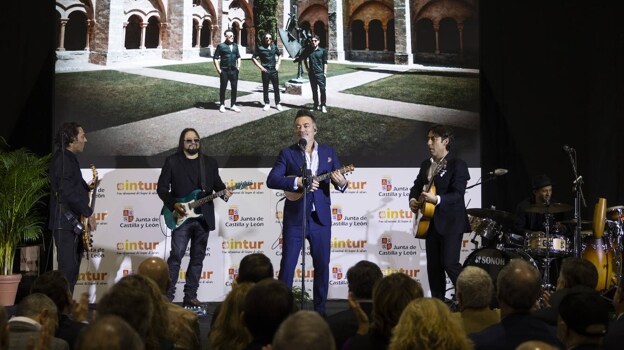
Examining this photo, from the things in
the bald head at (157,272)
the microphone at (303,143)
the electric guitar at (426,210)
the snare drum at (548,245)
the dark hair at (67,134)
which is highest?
the dark hair at (67,134)

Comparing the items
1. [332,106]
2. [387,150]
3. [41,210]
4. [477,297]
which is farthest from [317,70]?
[477,297]

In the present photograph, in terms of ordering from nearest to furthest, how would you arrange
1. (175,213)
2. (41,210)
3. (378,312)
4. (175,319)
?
(378,312), (175,319), (175,213), (41,210)

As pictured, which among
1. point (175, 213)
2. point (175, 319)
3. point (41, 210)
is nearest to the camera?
point (175, 319)

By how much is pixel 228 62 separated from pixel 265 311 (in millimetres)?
6749

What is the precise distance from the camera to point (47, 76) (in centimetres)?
905

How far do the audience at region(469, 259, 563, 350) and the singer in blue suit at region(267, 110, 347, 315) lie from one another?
330 cm

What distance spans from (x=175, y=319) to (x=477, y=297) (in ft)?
4.94

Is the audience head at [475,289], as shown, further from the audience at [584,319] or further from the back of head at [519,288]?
the audience at [584,319]

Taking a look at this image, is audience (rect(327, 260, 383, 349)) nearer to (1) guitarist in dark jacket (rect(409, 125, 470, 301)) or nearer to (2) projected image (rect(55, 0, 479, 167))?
(1) guitarist in dark jacket (rect(409, 125, 470, 301))

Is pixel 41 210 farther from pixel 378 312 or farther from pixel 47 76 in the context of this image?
pixel 378 312

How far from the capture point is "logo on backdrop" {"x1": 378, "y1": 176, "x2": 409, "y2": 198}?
364 inches

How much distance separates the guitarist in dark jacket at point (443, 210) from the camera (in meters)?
7.12

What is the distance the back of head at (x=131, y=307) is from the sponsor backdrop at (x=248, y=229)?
5.59m

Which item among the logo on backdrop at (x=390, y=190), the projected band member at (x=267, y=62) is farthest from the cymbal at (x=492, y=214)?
the projected band member at (x=267, y=62)
